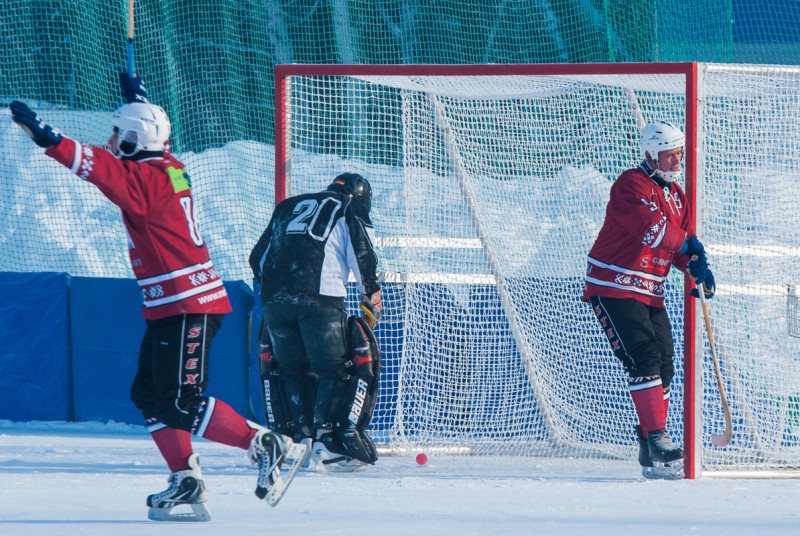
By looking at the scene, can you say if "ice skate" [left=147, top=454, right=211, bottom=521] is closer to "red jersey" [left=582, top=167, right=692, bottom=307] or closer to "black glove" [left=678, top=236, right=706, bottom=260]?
"red jersey" [left=582, top=167, right=692, bottom=307]

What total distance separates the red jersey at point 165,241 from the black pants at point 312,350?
1.07 metres

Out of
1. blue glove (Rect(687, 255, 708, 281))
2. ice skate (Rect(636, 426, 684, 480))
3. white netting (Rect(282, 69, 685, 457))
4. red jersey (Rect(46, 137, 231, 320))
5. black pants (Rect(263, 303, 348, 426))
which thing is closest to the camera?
red jersey (Rect(46, 137, 231, 320))

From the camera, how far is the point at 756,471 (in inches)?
182

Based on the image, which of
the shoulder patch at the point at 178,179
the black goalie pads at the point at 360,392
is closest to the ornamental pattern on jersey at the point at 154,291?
the shoulder patch at the point at 178,179

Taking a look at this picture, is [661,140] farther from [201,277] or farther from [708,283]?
[201,277]

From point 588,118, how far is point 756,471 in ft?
7.07

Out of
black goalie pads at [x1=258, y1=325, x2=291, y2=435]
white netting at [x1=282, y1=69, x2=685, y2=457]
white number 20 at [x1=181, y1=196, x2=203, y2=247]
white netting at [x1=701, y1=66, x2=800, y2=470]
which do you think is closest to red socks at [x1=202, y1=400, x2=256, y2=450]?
white number 20 at [x1=181, y1=196, x2=203, y2=247]

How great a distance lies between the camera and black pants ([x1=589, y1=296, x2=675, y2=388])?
4449 millimetres

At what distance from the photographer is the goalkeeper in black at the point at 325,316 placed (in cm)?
472

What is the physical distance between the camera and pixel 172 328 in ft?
11.7

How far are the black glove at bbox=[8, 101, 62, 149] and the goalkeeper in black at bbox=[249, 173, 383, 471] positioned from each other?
1.71m

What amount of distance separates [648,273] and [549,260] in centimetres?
115

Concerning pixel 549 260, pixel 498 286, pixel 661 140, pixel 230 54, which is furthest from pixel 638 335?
pixel 230 54

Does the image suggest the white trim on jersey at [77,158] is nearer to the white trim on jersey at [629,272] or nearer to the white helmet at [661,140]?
the white trim on jersey at [629,272]
